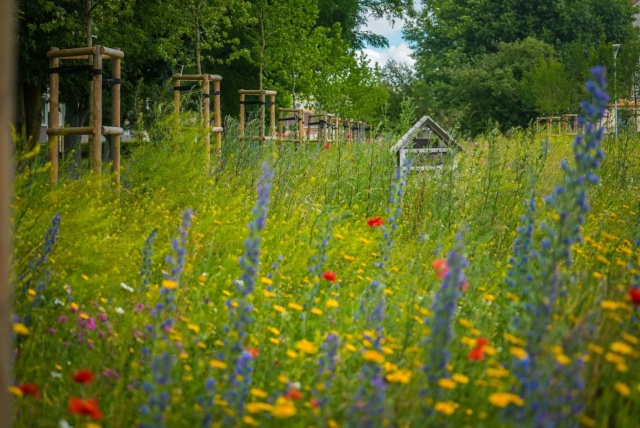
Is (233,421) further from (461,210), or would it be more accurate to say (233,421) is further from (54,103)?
(54,103)

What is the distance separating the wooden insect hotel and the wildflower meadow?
4.69 ft

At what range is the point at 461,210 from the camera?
25.4 ft

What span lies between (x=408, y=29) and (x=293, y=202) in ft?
178

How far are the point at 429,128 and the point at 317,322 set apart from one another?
243 inches

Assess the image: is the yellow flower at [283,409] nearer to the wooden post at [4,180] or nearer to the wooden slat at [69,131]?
the wooden post at [4,180]

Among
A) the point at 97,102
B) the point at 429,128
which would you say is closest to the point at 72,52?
the point at 97,102

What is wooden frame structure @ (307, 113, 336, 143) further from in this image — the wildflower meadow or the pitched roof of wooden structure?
the wildflower meadow

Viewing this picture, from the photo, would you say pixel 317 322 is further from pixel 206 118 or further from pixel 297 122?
pixel 297 122

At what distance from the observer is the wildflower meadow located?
2844 millimetres

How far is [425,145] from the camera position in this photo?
10242mm

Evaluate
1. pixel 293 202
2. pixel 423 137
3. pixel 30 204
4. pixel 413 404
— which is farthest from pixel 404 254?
pixel 423 137

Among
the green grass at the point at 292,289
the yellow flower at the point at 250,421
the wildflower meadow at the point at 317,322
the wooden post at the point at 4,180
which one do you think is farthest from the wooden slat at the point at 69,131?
the wooden post at the point at 4,180

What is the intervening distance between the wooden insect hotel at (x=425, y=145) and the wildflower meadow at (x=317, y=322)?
143 centimetres

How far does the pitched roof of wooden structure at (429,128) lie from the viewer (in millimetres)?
9312
